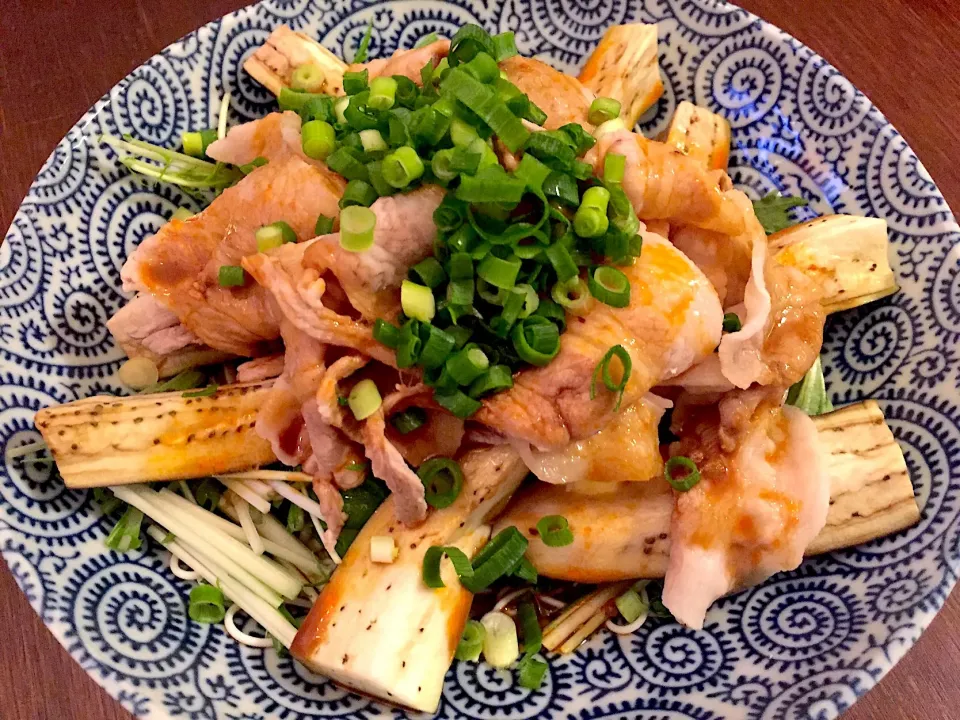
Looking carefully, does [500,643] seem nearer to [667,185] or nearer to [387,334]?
[387,334]

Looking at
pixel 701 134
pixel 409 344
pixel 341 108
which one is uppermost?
pixel 701 134

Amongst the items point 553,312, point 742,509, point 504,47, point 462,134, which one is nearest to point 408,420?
point 553,312

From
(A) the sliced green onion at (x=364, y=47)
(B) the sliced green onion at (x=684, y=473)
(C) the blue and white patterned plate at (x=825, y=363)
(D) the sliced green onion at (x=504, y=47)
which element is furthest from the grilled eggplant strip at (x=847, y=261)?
(A) the sliced green onion at (x=364, y=47)

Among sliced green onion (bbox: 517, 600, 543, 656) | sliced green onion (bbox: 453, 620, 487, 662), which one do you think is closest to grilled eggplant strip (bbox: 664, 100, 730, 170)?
sliced green onion (bbox: 517, 600, 543, 656)

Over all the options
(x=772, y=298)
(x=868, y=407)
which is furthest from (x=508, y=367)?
(x=868, y=407)

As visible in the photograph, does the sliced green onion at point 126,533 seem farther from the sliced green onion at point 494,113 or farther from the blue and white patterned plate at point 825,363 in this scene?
the sliced green onion at point 494,113
